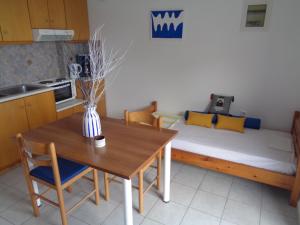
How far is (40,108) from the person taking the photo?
3.14m

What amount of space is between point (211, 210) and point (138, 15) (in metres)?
2.85

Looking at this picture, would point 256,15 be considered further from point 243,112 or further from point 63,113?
point 63,113

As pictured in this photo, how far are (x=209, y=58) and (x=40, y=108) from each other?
2.42 metres

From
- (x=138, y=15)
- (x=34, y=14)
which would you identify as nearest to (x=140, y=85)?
(x=138, y=15)

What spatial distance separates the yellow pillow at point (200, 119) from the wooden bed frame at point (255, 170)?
0.59m

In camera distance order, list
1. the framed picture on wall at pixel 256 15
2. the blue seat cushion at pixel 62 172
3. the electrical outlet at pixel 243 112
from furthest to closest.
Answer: the electrical outlet at pixel 243 112 < the framed picture on wall at pixel 256 15 < the blue seat cushion at pixel 62 172

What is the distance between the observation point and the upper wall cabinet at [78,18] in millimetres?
3564

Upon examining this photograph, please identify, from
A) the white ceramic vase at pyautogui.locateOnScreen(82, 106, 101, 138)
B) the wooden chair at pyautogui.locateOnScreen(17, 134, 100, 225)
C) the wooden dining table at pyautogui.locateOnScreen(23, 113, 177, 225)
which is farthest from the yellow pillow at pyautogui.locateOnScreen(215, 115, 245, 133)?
the wooden chair at pyautogui.locateOnScreen(17, 134, 100, 225)

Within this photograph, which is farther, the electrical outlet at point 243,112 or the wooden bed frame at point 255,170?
the electrical outlet at point 243,112

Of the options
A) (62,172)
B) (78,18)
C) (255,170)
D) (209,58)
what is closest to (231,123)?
(255,170)

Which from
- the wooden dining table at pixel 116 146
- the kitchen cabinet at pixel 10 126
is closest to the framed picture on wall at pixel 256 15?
the wooden dining table at pixel 116 146

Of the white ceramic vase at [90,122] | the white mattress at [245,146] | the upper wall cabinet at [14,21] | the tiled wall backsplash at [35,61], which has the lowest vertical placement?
the white mattress at [245,146]

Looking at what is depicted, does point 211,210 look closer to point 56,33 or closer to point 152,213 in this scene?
point 152,213

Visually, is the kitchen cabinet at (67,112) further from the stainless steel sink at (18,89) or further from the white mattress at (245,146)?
the white mattress at (245,146)
